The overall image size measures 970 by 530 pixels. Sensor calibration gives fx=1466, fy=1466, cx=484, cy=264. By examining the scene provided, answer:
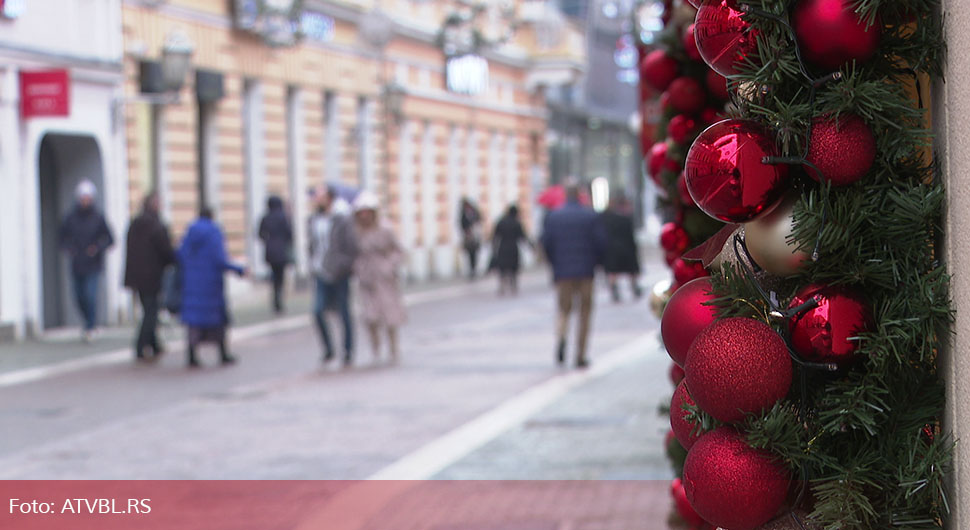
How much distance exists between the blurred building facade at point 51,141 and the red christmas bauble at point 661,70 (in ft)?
50.9

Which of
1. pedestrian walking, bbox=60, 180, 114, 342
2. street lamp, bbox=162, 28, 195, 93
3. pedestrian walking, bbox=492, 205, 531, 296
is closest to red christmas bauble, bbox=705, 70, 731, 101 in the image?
pedestrian walking, bbox=60, 180, 114, 342

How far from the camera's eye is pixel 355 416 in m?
11.3

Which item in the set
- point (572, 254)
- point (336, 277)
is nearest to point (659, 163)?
point (572, 254)

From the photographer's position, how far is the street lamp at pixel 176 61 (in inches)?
829

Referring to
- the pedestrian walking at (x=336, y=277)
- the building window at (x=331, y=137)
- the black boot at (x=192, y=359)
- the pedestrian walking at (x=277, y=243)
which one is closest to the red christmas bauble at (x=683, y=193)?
the pedestrian walking at (x=336, y=277)

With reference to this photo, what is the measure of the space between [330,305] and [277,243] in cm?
825

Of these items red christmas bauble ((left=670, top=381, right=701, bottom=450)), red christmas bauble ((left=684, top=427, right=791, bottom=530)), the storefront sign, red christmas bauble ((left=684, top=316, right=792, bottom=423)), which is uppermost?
the storefront sign

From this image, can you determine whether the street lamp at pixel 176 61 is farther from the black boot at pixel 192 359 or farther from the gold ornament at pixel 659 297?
the gold ornament at pixel 659 297

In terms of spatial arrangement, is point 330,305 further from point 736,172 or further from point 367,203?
point 736,172

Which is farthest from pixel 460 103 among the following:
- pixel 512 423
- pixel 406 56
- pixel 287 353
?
pixel 512 423

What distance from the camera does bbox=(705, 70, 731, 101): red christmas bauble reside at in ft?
13.8

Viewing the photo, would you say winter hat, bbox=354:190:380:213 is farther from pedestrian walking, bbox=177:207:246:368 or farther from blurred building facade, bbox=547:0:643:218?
blurred building facade, bbox=547:0:643:218

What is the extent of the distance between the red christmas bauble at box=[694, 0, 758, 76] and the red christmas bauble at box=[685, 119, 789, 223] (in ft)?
0.39

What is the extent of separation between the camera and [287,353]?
17.4 metres
